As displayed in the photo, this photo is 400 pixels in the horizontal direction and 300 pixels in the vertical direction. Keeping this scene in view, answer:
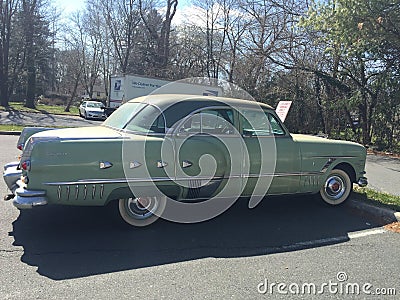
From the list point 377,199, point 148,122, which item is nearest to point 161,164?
point 148,122

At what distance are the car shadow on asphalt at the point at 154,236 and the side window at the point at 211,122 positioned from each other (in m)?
1.27

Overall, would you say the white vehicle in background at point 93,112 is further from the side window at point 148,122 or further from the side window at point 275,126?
the side window at point 148,122

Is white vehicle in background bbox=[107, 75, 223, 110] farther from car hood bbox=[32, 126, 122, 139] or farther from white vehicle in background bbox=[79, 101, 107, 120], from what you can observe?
car hood bbox=[32, 126, 122, 139]

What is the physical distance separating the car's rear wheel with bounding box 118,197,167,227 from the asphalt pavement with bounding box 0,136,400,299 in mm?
103

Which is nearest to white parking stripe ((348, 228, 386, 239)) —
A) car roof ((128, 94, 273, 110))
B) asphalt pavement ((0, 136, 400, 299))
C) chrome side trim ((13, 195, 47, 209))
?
asphalt pavement ((0, 136, 400, 299))

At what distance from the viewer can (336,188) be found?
19.5ft

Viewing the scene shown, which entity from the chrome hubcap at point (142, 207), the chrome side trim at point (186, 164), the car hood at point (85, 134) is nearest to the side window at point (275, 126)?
the chrome side trim at point (186, 164)

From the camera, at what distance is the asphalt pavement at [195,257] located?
3.22m

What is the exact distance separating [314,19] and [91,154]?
550 inches

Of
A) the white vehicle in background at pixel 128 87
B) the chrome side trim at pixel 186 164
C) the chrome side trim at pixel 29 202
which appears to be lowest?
the chrome side trim at pixel 29 202

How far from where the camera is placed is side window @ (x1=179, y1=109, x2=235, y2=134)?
15.6ft

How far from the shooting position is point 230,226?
4.87m

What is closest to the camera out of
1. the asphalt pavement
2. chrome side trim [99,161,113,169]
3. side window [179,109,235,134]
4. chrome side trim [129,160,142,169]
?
the asphalt pavement

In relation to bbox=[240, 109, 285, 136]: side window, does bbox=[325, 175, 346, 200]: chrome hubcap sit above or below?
below
